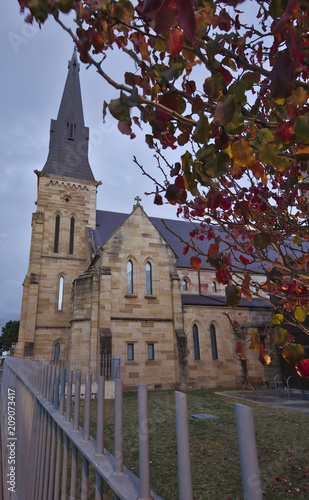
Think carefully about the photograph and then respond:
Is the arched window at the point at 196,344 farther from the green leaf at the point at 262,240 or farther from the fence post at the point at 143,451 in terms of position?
the fence post at the point at 143,451

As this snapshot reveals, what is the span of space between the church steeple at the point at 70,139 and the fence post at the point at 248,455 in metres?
28.1

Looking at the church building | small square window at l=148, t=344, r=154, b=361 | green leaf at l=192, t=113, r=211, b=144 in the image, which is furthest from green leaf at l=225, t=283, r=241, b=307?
small square window at l=148, t=344, r=154, b=361

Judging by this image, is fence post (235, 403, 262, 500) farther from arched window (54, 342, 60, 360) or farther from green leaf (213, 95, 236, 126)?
arched window (54, 342, 60, 360)

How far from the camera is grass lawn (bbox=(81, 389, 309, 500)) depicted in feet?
14.7

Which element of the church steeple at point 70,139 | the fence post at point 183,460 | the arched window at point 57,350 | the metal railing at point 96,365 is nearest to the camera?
the fence post at point 183,460

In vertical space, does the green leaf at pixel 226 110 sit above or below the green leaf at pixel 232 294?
above

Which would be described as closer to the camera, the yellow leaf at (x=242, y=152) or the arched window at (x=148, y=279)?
the yellow leaf at (x=242, y=152)

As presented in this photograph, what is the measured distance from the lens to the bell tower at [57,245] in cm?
2152

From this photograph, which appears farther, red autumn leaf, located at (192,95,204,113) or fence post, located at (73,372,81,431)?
fence post, located at (73,372,81,431)

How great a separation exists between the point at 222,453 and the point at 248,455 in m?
6.39

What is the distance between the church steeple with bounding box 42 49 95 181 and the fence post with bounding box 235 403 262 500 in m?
28.1

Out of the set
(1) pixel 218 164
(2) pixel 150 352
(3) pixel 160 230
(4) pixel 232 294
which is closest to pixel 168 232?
(3) pixel 160 230

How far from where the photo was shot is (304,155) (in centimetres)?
130

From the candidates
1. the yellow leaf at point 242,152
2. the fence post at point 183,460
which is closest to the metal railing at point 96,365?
the fence post at point 183,460
